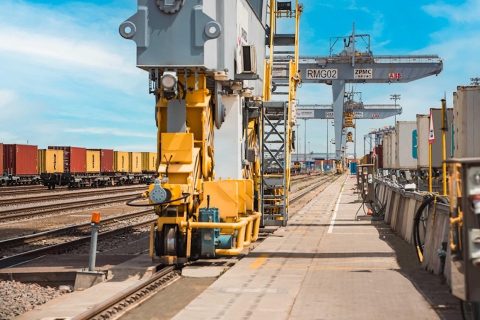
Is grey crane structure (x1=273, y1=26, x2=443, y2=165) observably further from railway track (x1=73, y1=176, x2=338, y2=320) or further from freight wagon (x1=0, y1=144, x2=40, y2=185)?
railway track (x1=73, y1=176, x2=338, y2=320)

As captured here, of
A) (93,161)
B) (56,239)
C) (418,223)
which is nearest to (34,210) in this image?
(56,239)

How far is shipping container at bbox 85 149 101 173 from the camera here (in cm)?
5491

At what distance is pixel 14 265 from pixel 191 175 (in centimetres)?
413

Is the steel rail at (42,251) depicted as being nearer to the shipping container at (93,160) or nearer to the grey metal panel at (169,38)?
the grey metal panel at (169,38)

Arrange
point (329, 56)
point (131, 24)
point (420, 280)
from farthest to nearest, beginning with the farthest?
point (329, 56), point (131, 24), point (420, 280)

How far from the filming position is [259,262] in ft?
37.2

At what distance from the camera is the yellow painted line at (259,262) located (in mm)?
10891

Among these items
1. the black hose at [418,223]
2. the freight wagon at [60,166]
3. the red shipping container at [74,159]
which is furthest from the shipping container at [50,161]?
the black hose at [418,223]

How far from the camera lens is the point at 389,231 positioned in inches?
699

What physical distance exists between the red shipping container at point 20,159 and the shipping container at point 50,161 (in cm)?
41

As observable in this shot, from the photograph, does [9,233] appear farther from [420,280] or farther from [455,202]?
[455,202]

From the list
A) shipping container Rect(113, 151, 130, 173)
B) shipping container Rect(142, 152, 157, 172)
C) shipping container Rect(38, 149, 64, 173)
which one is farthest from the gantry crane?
shipping container Rect(142, 152, 157, 172)

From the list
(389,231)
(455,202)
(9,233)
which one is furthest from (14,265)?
(389,231)

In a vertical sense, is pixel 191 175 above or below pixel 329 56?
below
